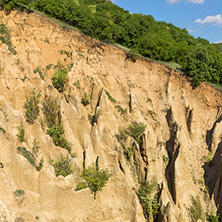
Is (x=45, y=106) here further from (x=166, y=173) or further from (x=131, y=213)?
(x=166, y=173)

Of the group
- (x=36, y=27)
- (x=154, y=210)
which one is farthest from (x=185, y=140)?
(x=36, y=27)

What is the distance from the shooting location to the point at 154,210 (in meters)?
19.3

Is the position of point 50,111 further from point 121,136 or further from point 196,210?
point 196,210

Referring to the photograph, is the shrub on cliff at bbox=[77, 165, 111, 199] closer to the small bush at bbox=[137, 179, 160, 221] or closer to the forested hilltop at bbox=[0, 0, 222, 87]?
the small bush at bbox=[137, 179, 160, 221]

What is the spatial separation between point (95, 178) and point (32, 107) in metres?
8.59

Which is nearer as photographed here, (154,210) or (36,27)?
(154,210)

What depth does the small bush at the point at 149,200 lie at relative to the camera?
1895cm

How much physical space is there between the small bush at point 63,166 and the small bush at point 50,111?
4707 mm

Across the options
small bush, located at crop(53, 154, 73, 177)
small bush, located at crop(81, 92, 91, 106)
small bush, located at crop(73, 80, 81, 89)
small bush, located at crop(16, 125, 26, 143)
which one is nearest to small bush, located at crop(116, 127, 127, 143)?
small bush, located at crop(81, 92, 91, 106)

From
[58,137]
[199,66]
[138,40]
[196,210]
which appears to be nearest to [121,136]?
[58,137]

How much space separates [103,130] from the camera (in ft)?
72.1

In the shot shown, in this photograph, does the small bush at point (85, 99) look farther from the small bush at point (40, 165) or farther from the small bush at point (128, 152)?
the small bush at point (40, 165)

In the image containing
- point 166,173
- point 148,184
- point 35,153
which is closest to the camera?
point 35,153

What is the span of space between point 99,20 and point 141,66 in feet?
34.0
